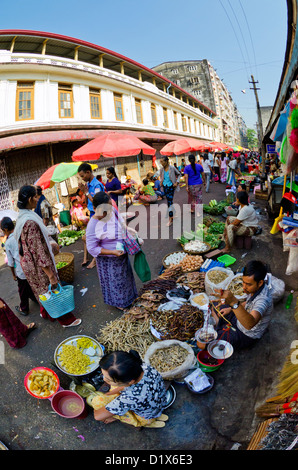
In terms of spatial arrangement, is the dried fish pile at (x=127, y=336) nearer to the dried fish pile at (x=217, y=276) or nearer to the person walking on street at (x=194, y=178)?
the dried fish pile at (x=217, y=276)

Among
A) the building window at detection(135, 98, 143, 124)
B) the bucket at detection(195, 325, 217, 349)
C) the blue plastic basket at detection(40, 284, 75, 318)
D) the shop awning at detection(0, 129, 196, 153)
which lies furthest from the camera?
the building window at detection(135, 98, 143, 124)

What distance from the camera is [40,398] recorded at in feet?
9.34

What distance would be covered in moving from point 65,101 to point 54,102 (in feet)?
3.22

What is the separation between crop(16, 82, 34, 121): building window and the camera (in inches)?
431

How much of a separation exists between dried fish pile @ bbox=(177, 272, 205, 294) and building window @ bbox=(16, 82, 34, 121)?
34.8 feet

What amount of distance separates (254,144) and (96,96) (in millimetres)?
113775

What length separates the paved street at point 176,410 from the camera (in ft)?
7.91

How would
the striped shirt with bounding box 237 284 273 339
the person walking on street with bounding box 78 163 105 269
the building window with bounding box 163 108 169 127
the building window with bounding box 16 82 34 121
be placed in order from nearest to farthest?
the striped shirt with bounding box 237 284 273 339 < the person walking on street with bounding box 78 163 105 269 < the building window with bounding box 16 82 34 121 < the building window with bounding box 163 108 169 127

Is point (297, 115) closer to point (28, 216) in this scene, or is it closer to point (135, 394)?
point (135, 394)

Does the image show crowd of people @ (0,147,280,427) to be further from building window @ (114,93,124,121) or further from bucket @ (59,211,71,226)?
building window @ (114,93,124,121)

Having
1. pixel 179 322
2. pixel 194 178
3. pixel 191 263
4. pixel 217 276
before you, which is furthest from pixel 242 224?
pixel 179 322

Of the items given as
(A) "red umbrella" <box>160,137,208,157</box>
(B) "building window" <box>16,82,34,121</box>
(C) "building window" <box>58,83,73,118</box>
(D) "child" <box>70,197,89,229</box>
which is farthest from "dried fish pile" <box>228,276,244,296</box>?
(C) "building window" <box>58,83,73,118</box>
